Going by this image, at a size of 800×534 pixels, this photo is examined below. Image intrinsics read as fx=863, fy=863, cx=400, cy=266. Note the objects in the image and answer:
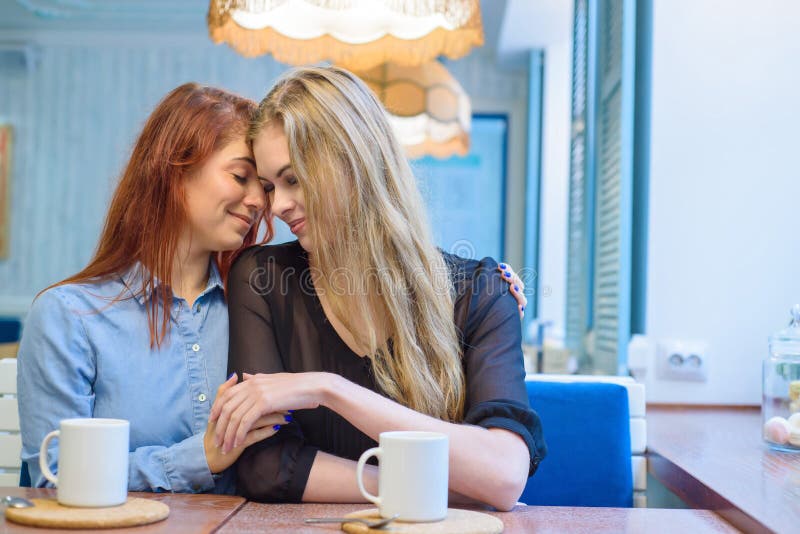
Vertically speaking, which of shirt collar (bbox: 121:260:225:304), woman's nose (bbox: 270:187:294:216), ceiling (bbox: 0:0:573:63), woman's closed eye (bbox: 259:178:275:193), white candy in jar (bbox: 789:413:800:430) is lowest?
white candy in jar (bbox: 789:413:800:430)

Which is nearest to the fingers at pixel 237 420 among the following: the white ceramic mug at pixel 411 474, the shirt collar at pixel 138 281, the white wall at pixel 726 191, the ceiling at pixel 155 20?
the white ceramic mug at pixel 411 474

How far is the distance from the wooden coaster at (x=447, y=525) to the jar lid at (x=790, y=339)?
840 mm

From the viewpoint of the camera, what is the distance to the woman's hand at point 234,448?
46.2 inches

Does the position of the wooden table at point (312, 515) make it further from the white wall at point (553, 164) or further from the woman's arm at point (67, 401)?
the white wall at point (553, 164)

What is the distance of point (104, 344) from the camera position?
1.34 metres

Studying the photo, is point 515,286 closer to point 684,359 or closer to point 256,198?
point 256,198

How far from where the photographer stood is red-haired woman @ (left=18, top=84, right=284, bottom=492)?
128 cm

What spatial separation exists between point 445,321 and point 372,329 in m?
0.12

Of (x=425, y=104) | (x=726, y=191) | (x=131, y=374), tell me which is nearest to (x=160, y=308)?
(x=131, y=374)

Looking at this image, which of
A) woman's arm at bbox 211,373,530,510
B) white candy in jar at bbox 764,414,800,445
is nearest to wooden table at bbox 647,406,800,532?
white candy in jar at bbox 764,414,800,445

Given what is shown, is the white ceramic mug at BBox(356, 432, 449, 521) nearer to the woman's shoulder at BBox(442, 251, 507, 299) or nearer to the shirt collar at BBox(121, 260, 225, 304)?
the woman's shoulder at BBox(442, 251, 507, 299)

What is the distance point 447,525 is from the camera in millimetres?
938

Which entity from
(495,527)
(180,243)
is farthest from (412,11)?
(495,527)

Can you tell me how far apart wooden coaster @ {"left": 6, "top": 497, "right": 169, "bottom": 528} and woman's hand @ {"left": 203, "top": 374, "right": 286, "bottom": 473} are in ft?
0.64
